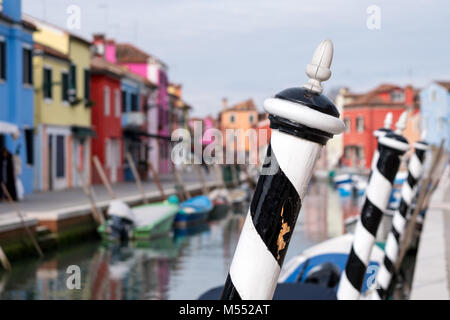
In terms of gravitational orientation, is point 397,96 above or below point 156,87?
below

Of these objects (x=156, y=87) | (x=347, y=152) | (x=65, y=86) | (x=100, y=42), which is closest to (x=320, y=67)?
(x=65, y=86)

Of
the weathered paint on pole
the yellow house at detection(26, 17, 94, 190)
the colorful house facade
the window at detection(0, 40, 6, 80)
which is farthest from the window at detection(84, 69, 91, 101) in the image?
the weathered paint on pole

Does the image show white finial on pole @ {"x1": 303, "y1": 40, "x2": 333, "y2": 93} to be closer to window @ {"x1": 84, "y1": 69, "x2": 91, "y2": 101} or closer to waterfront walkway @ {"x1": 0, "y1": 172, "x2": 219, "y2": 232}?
waterfront walkway @ {"x1": 0, "y1": 172, "x2": 219, "y2": 232}

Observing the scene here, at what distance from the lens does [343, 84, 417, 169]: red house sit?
4872cm

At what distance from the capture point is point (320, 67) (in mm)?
1523

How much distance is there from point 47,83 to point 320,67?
20247mm

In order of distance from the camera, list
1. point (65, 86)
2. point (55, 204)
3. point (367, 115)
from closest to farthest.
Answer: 1. point (55, 204)
2. point (65, 86)
3. point (367, 115)

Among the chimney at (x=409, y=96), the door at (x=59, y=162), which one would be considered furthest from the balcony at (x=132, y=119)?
the chimney at (x=409, y=96)

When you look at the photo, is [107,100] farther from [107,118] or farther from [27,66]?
[27,66]

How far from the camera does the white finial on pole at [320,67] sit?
1517 mm

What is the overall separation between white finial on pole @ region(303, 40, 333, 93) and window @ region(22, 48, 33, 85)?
17834mm
